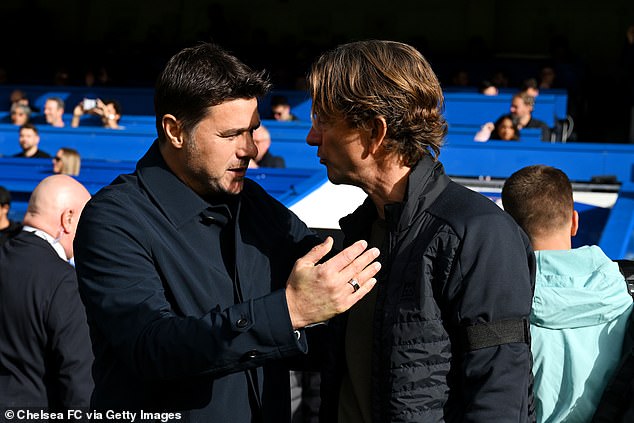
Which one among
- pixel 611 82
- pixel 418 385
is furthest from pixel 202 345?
pixel 611 82

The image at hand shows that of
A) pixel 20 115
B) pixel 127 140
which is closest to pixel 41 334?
pixel 127 140

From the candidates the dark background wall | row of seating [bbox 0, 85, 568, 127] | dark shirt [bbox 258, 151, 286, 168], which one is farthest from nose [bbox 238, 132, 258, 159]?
the dark background wall

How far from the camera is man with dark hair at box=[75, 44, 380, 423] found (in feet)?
4.20

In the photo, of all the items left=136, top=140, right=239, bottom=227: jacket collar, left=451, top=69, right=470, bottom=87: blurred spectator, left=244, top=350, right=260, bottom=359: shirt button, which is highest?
left=136, top=140, right=239, bottom=227: jacket collar

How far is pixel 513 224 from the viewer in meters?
1.34

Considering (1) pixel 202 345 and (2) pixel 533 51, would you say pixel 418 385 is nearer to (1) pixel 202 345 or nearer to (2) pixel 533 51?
(1) pixel 202 345

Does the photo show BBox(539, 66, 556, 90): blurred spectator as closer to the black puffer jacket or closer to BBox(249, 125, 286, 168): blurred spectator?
BBox(249, 125, 286, 168): blurred spectator

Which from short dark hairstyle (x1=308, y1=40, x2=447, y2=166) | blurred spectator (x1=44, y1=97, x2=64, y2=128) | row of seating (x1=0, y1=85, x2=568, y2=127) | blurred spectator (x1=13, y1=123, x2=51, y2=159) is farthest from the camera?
blurred spectator (x1=44, y1=97, x2=64, y2=128)

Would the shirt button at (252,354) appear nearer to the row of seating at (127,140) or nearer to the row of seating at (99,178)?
the row of seating at (99,178)

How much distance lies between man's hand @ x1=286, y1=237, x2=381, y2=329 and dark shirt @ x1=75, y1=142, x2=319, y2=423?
2 cm

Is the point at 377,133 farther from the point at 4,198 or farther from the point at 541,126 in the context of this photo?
the point at 541,126

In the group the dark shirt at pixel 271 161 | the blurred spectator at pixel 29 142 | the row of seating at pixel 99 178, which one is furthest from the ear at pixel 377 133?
the blurred spectator at pixel 29 142

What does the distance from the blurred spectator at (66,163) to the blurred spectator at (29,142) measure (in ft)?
3.79

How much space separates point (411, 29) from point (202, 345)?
42.4 ft
